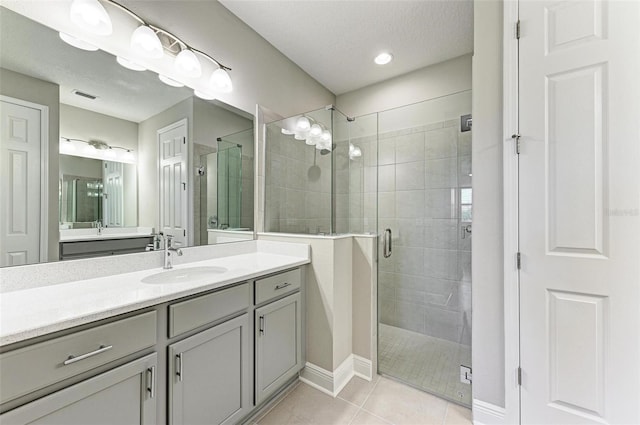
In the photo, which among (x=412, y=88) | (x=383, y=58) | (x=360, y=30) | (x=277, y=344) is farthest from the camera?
(x=412, y=88)

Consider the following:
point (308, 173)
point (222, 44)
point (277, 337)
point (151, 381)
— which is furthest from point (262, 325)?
point (222, 44)

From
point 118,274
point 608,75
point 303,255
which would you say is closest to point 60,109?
point 118,274

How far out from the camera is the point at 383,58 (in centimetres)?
250

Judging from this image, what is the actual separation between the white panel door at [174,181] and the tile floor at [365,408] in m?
1.26

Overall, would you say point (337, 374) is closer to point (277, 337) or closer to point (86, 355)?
point (277, 337)

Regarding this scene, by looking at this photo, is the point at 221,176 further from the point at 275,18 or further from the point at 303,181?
the point at 275,18

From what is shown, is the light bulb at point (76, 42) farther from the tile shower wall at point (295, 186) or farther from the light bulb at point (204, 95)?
the tile shower wall at point (295, 186)

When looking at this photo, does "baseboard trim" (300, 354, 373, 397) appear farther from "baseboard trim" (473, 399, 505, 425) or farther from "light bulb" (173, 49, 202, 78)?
"light bulb" (173, 49, 202, 78)

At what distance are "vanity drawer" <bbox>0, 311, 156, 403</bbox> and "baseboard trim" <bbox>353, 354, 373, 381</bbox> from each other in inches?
58.8

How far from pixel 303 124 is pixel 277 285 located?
4.99ft

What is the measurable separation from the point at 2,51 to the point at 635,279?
114 inches

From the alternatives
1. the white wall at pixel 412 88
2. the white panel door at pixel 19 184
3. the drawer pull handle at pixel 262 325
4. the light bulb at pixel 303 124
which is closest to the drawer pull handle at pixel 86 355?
the white panel door at pixel 19 184

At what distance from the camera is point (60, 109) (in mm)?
1246

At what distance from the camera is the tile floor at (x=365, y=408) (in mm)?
1521
